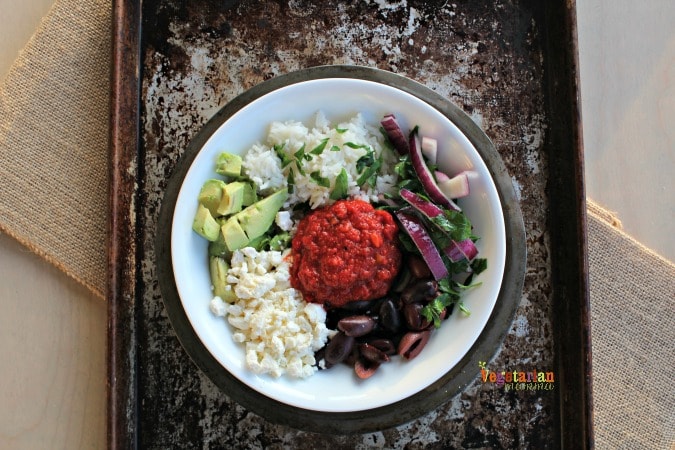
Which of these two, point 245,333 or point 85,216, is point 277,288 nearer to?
point 245,333

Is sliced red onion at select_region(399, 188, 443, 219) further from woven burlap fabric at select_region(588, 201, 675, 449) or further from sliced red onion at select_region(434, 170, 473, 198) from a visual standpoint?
woven burlap fabric at select_region(588, 201, 675, 449)

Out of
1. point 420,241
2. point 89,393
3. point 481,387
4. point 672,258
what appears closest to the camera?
point 420,241

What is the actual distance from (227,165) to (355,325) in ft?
2.02

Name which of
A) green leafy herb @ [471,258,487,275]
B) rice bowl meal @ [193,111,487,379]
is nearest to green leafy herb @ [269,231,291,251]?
rice bowl meal @ [193,111,487,379]

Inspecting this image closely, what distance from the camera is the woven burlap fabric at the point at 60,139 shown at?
2.24m

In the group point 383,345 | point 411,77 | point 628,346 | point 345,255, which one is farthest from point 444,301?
point 628,346

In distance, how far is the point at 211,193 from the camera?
1.87m

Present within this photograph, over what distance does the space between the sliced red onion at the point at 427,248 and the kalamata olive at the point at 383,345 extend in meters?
0.24

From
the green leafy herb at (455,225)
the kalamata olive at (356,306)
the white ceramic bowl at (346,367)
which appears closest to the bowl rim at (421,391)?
the white ceramic bowl at (346,367)

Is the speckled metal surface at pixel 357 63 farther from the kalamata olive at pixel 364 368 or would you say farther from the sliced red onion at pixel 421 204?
the sliced red onion at pixel 421 204

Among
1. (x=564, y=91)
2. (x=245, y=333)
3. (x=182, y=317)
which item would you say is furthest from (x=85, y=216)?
(x=564, y=91)

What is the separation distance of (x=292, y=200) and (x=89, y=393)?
109cm

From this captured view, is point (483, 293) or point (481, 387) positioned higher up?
point (483, 293)

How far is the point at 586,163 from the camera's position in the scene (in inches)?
95.5
